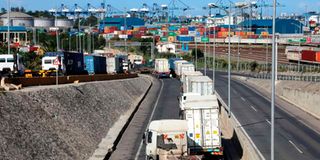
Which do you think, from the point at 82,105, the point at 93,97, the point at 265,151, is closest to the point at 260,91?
the point at 93,97

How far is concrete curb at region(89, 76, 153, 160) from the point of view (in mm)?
34219

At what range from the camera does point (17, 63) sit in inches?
2060

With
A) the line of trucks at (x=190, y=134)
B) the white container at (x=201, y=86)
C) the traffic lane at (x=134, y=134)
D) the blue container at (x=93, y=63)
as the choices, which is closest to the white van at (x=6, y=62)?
the traffic lane at (x=134, y=134)

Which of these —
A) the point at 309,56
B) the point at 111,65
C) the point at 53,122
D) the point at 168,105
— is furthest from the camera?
the point at 309,56

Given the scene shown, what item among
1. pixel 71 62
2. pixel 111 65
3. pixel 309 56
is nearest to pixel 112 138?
pixel 71 62

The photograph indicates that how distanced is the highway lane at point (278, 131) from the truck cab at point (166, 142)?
251 inches

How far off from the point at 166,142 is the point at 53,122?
29.6ft

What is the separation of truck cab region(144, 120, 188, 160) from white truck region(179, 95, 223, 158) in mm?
2386

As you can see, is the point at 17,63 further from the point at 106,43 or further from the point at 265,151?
the point at 106,43

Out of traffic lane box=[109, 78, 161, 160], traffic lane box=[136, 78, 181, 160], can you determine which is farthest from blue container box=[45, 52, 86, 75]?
traffic lane box=[136, 78, 181, 160]

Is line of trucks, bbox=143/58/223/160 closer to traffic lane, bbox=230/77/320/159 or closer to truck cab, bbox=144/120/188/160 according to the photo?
truck cab, bbox=144/120/188/160

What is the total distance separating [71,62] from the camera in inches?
2611

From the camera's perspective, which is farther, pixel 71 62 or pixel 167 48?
pixel 167 48

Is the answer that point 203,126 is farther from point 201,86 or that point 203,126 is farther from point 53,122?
point 201,86
